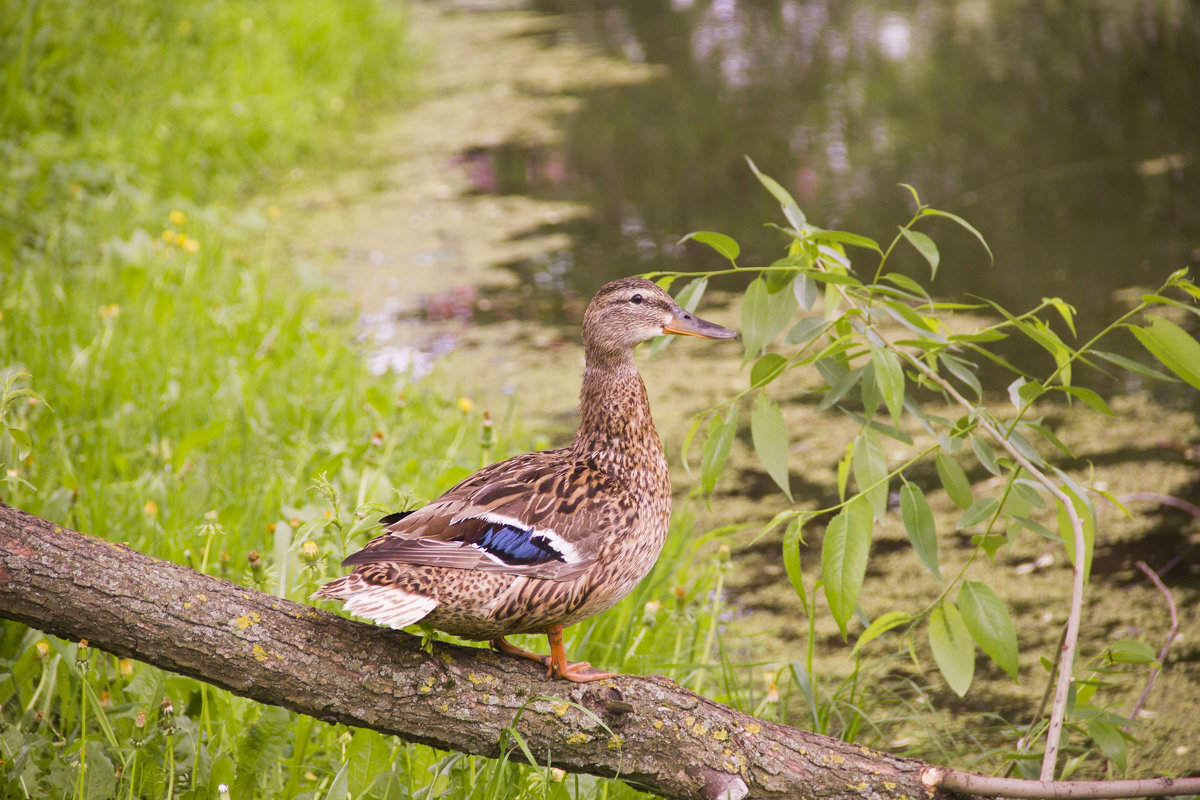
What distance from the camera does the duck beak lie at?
91.7 inches

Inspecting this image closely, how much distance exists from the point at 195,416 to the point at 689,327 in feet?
7.19

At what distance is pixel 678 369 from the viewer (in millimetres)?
4828

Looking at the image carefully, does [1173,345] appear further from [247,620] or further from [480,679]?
[247,620]

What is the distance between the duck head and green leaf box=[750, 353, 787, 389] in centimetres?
23

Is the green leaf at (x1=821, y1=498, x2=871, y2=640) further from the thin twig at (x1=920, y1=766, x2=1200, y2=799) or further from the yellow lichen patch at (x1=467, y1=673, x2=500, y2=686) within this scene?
the yellow lichen patch at (x1=467, y1=673, x2=500, y2=686)

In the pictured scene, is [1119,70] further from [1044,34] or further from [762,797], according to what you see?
[762,797]

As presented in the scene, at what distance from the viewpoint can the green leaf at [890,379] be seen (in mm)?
1905

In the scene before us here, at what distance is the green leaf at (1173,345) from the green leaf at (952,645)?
0.60m

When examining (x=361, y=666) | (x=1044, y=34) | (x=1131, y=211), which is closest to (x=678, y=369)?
(x=1131, y=211)

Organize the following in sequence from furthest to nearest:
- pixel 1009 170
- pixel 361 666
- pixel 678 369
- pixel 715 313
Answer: pixel 1009 170 → pixel 715 313 → pixel 678 369 → pixel 361 666

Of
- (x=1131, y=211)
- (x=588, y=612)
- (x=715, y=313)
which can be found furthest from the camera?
(x=1131, y=211)

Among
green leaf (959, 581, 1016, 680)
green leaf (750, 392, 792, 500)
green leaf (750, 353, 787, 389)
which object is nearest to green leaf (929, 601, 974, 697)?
green leaf (959, 581, 1016, 680)

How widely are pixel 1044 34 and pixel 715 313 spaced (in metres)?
5.13

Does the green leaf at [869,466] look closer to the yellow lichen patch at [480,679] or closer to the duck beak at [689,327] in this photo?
the duck beak at [689,327]
